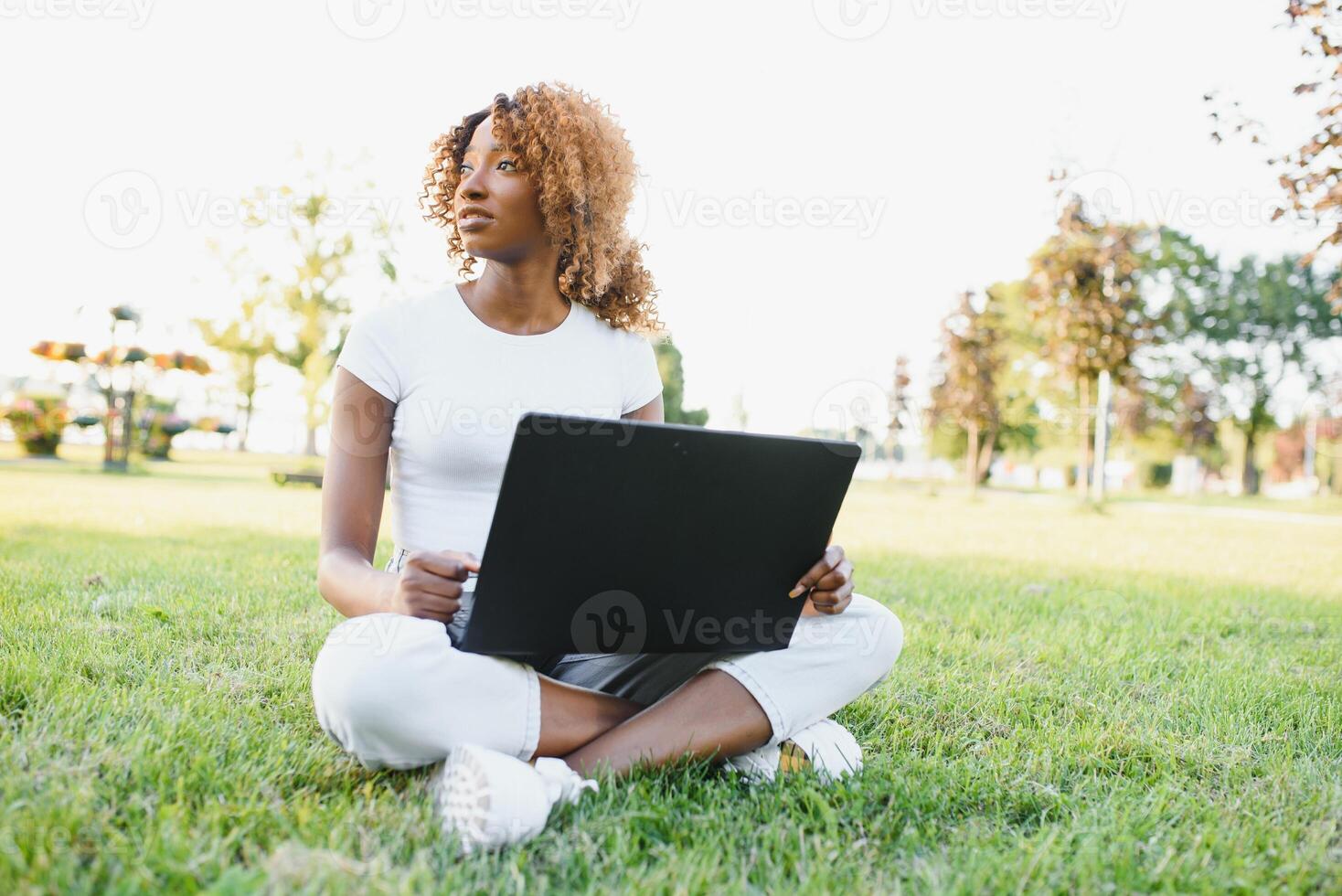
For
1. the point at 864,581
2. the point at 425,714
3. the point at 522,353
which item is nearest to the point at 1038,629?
the point at 864,581

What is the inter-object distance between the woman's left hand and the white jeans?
0.09 m

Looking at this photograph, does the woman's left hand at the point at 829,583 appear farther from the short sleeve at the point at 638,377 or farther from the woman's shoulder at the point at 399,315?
the woman's shoulder at the point at 399,315

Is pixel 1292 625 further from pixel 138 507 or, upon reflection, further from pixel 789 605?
pixel 138 507

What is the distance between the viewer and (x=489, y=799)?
1.49 metres

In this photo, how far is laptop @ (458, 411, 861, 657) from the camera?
4.87 ft

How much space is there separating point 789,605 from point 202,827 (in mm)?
1090

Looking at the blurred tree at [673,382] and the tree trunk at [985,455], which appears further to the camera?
the tree trunk at [985,455]

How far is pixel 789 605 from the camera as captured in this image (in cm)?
188
